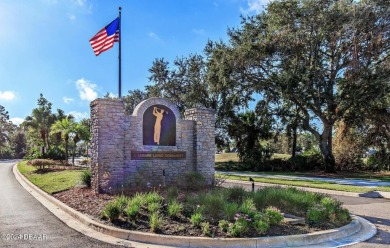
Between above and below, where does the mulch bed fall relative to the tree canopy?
below

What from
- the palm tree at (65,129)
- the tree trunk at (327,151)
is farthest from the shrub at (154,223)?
the palm tree at (65,129)

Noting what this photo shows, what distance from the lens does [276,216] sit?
6641 mm

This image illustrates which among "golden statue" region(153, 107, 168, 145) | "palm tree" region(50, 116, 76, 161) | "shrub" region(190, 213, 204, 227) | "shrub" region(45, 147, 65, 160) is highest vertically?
"palm tree" region(50, 116, 76, 161)

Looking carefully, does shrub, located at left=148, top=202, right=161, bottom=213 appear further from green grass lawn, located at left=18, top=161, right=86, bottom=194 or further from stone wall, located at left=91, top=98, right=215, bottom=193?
green grass lawn, located at left=18, top=161, right=86, bottom=194

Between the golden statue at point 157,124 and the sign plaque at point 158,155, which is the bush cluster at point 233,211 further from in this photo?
the golden statue at point 157,124

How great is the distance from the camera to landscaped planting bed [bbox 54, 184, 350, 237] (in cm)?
622

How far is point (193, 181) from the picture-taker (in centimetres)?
1176

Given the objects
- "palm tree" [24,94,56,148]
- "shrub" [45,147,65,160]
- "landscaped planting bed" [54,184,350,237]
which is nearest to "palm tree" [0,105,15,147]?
"palm tree" [24,94,56,148]

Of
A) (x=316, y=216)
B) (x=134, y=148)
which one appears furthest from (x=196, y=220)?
(x=134, y=148)

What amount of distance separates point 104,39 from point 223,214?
878 cm

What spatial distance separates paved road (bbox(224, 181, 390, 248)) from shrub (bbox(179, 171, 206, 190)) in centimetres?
489

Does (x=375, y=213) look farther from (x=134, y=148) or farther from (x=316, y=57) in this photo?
(x=316, y=57)

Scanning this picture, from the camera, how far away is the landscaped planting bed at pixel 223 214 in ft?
20.4

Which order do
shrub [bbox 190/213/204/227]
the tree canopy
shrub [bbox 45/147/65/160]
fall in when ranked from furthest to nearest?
shrub [bbox 45/147/65/160], the tree canopy, shrub [bbox 190/213/204/227]
